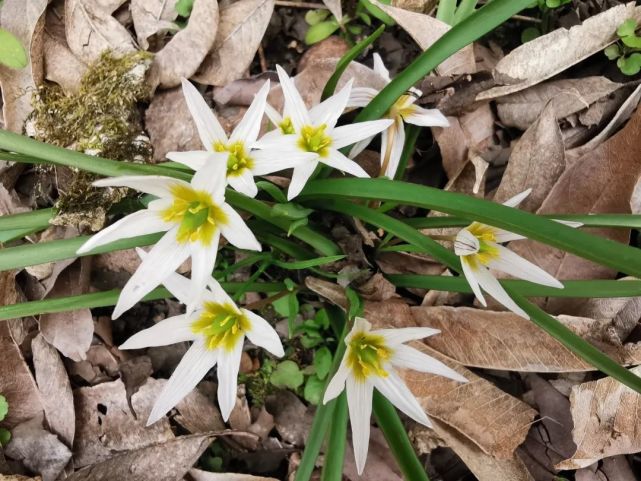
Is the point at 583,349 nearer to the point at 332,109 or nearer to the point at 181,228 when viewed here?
the point at 332,109

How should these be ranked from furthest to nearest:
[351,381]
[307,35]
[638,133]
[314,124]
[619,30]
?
[307,35]
[619,30]
[638,133]
[314,124]
[351,381]

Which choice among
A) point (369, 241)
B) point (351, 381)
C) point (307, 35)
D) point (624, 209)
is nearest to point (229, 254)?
point (369, 241)

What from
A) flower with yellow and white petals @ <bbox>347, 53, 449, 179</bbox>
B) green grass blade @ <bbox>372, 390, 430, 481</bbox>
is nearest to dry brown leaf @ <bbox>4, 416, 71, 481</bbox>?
green grass blade @ <bbox>372, 390, 430, 481</bbox>

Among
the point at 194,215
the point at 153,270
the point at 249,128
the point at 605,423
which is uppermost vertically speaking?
the point at 249,128

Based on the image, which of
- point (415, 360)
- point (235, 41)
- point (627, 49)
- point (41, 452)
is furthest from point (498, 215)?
point (41, 452)

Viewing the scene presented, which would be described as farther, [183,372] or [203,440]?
[203,440]

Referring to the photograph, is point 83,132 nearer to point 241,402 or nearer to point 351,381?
point 241,402

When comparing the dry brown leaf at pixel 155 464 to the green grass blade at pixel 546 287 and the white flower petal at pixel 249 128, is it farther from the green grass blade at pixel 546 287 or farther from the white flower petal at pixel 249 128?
the white flower petal at pixel 249 128
